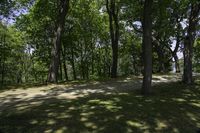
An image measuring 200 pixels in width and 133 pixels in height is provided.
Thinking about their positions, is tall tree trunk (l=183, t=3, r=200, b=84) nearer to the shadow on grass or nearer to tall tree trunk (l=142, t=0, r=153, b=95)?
the shadow on grass

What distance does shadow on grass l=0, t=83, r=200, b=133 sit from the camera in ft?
29.2

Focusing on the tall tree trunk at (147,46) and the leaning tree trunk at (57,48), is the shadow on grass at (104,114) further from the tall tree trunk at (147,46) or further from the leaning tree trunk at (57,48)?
the leaning tree trunk at (57,48)

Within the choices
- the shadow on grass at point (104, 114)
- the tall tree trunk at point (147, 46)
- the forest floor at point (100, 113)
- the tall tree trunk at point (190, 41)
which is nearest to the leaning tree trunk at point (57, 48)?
the forest floor at point (100, 113)

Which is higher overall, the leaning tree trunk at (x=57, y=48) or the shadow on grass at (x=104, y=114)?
the leaning tree trunk at (x=57, y=48)

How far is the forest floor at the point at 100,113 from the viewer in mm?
8906

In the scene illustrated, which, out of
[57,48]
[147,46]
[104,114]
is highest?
[57,48]

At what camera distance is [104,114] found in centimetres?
1012

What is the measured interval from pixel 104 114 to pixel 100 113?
17 centimetres

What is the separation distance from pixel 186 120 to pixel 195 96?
14.6 feet

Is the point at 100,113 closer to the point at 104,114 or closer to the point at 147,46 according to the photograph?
the point at 104,114

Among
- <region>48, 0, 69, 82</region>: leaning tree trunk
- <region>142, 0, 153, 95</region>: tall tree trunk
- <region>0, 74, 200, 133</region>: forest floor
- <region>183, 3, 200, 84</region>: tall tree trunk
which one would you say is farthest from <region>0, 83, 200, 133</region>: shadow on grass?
<region>48, 0, 69, 82</region>: leaning tree trunk

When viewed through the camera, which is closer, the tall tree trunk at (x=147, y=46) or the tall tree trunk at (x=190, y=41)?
the tall tree trunk at (x=147, y=46)

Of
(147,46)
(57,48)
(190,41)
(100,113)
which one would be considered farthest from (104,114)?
(57,48)

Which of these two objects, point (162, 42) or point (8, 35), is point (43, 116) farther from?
point (8, 35)
